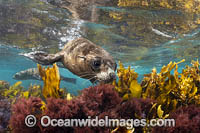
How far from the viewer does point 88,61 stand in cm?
341

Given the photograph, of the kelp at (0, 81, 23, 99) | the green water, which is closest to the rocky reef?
the kelp at (0, 81, 23, 99)

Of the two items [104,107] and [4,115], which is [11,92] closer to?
[4,115]

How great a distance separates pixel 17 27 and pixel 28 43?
356 cm

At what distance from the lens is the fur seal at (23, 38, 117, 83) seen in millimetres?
3113

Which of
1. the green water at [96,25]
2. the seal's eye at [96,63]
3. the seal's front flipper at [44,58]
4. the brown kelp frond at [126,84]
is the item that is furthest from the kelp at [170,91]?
the green water at [96,25]

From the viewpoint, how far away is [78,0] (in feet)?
25.5

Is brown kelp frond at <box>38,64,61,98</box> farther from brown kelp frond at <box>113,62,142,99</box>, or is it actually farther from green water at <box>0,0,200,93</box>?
green water at <box>0,0,200,93</box>

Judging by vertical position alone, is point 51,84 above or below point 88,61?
below

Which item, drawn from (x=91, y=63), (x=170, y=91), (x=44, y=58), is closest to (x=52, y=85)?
(x=91, y=63)

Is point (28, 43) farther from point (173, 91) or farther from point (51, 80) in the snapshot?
point (173, 91)

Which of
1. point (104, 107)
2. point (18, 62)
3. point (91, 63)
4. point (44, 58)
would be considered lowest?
point (18, 62)

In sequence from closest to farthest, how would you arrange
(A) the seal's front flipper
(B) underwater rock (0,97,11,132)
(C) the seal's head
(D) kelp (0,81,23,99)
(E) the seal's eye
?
1. (B) underwater rock (0,97,11,132)
2. (C) the seal's head
3. (E) the seal's eye
4. (A) the seal's front flipper
5. (D) kelp (0,81,23,99)

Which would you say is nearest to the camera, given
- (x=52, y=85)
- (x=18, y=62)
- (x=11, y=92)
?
(x=52, y=85)

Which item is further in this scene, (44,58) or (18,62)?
(18,62)
